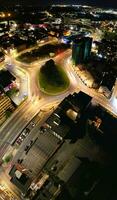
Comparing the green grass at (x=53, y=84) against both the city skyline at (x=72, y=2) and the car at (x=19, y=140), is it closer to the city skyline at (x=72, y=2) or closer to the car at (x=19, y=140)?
the car at (x=19, y=140)

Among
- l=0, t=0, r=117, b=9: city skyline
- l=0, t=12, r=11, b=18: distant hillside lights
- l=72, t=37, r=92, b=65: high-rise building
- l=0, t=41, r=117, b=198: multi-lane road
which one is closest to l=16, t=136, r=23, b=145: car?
l=0, t=41, r=117, b=198: multi-lane road

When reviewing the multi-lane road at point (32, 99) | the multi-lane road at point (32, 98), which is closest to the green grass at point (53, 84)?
the multi-lane road at point (32, 98)

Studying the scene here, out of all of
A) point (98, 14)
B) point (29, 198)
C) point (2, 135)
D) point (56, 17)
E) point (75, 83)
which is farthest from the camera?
point (98, 14)

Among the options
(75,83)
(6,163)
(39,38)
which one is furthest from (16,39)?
(6,163)

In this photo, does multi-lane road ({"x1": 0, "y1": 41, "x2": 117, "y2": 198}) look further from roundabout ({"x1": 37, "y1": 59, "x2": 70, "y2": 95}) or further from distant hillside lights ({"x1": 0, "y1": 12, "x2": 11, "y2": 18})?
distant hillside lights ({"x1": 0, "y1": 12, "x2": 11, "y2": 18})

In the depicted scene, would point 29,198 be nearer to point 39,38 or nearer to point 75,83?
point 75,83

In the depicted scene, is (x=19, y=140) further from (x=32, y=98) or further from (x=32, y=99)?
(x=32, y=98)

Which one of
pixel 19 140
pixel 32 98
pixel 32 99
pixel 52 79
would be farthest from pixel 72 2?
pixel 19 140
